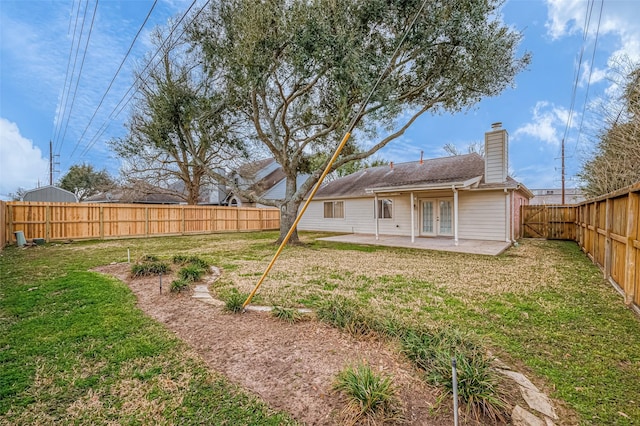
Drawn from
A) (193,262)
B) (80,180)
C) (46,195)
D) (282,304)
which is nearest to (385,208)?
(193,262)

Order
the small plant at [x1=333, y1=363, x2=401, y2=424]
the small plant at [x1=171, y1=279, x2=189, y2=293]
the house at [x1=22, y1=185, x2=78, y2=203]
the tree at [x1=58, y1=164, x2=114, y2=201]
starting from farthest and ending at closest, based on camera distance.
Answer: the tree at [x1=58, y1=164, x2=114, y2=201] < the house at [x1=22, y1=185, x2=78, y2=203] < the small plant at [x1=171, y1=279, x2=189, y2=293] < the small plant at [x1=333, y1=363, x2=401, y2=424]

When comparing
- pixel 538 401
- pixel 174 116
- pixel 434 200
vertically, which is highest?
pixel 174 116

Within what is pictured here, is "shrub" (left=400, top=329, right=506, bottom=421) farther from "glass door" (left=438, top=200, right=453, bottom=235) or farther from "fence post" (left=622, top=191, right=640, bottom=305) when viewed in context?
"glass door" (left=438, top=200, right=453, bottom=235)

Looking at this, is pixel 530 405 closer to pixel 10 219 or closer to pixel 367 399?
pixel 367 399

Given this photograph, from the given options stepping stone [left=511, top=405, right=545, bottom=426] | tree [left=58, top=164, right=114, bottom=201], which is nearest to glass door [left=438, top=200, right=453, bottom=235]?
stepping stone [left=511, top=405, right=545, bottom=426]

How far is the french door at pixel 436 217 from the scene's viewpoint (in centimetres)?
1262

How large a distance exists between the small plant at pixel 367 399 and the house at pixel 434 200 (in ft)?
30.1

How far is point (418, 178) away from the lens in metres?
14.1

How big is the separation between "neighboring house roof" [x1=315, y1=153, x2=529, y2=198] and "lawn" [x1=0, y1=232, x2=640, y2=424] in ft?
15.5

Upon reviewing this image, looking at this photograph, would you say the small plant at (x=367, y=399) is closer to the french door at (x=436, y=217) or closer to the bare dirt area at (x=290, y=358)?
the bare dirt area at (x=290, y=358)

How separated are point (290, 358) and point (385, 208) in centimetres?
1265

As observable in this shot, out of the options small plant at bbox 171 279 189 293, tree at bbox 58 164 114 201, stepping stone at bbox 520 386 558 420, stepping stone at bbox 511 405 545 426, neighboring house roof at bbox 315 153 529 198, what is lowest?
stepping stone at bbox 520 386 558 420

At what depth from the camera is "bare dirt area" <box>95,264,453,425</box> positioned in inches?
79.6

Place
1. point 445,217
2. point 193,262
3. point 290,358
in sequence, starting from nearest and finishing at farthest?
point 290,358
point 193,262
point 445,217
